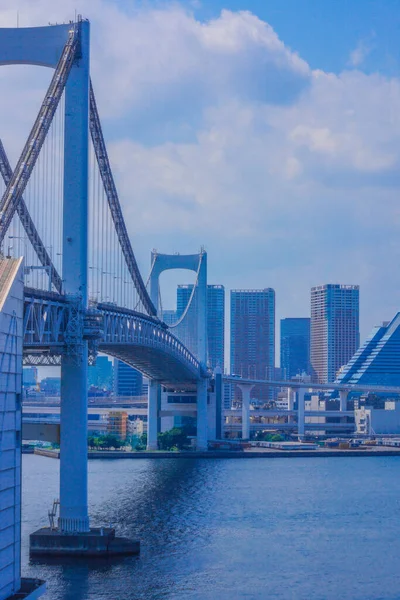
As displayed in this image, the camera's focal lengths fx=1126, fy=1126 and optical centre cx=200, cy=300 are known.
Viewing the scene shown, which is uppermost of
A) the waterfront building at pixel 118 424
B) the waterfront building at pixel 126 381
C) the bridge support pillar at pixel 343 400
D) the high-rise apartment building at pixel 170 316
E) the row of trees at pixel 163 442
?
the high-rise apartment building at pixel 170 316

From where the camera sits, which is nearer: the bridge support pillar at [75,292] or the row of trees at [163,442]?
the bridge support pillar at [75,292]

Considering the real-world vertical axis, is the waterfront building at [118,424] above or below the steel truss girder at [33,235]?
below

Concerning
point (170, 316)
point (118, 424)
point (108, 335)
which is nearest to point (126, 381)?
point (170, 316)

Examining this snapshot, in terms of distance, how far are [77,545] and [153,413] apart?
2542 cm

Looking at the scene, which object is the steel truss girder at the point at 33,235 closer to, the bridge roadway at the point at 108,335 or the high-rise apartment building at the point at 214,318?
the bridge roadway at the point at 108,335

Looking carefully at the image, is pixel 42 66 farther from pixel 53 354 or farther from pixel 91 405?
pixel 91 405

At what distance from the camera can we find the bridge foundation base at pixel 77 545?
16031 mm

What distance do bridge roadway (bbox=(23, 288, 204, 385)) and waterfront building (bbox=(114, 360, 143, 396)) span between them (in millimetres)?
51647

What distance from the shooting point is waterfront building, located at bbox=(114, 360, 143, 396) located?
8968 cm

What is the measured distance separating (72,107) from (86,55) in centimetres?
81

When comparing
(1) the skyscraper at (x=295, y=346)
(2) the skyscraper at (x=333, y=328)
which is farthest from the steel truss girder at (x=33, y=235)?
(1) the skyscraper at (x=295, y=346)

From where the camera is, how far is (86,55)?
16781mm

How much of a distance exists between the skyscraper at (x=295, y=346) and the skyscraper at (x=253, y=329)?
894cm

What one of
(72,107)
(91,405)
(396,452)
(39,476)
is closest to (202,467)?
(39,476)
